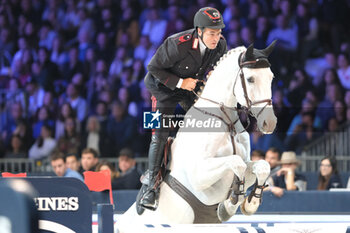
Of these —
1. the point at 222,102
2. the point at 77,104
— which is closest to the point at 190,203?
the point at 222,102

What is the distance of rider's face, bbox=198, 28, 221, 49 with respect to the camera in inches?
206

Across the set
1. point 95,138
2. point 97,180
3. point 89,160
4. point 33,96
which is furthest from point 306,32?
point 97,180

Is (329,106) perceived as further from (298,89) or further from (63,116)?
(63,116)

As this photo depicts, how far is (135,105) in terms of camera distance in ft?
35.3

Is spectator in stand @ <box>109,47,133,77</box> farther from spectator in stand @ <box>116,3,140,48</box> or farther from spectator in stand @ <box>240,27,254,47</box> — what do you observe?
spectator in stand @ <box>240,27,254,47</box>

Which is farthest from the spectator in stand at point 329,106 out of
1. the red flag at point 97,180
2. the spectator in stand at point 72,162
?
the red flag at point 97,180

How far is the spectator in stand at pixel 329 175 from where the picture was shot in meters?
8.33

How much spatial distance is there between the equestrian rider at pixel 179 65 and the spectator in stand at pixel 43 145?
214 inches

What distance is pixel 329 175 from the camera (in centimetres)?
838

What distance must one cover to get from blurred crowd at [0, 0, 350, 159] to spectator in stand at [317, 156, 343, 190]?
42.8 inches

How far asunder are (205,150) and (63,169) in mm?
4035

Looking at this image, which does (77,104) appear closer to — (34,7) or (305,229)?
(34,7)

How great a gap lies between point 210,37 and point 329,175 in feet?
12.4

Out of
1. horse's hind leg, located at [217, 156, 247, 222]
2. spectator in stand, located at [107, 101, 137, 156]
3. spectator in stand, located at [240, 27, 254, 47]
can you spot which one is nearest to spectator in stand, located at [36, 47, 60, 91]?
spectator in stand, located at [107, 101, 137, 156]
